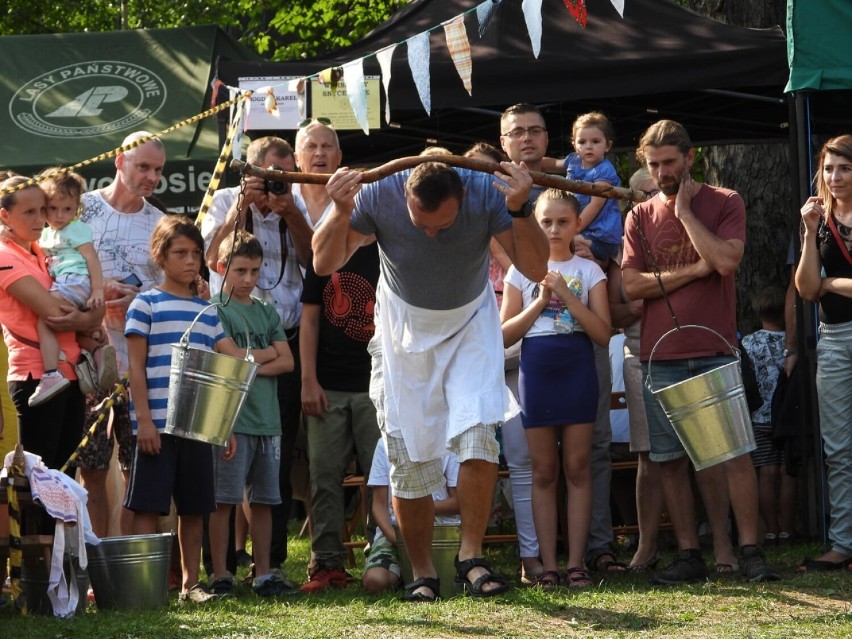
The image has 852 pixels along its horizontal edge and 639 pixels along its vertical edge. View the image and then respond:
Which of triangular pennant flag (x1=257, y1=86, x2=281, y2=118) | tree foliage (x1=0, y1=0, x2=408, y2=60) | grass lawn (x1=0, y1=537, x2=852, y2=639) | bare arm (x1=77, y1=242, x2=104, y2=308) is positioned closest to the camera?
→ grass lawn (x1=0, y1=537, x2=852, y2=639)

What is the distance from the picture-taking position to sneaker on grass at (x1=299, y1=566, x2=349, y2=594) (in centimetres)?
636

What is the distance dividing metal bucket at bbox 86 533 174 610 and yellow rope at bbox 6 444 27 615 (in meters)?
0.29

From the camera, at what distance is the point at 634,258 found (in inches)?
256

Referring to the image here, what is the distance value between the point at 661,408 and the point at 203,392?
2.19 meters

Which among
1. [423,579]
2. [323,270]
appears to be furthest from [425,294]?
[423,579]

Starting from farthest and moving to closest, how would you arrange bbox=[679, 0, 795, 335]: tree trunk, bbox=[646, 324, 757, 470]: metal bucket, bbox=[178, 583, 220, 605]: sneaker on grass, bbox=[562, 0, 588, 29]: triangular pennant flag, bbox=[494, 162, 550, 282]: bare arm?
1. bbox=[679, 0, 795, 335]: tree trunk
2. bbox=[562, 0, 588, 29]: triangular pennant flag
3. bbox=[178, 583, 220, 605]: sneaker on grass
4. bbox=[646, 324, 757, 470]: metal bucket
5. bbox=[494, 162, 550, 282]: bare arm

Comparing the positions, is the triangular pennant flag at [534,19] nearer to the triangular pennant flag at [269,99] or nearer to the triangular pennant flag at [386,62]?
the triangular pennant flag at [386,62]

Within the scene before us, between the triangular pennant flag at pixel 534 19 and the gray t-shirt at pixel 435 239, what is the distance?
1.55 meters

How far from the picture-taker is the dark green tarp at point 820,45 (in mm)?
6609

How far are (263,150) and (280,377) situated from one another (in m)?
1.16

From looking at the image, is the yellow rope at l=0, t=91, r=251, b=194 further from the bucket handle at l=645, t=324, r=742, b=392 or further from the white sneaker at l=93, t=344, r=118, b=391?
the bucket handle at l=645, t=324, r=742, b=392

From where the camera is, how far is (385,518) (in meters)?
6.24

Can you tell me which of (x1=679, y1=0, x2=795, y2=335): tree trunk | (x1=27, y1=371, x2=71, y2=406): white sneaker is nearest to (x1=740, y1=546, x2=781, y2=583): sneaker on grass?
(x1=27, y1=371, x2=71, y2=406): white sneaker

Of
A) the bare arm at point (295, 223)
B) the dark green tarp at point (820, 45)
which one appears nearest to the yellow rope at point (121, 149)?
the bare arm at point (295, 223)
